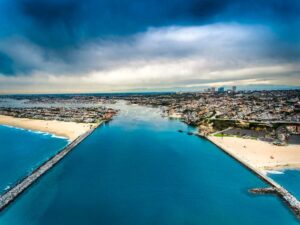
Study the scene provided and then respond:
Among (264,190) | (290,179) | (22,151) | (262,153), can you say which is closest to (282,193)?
(264,190)

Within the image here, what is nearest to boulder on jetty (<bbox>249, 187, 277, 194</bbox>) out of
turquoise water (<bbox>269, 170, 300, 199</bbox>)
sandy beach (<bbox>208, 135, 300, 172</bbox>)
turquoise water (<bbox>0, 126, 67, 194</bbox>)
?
turquoise water (<bbox>269, 170, 300, 199</bbox>)

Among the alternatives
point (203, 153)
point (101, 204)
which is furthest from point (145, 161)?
point (101, 204)

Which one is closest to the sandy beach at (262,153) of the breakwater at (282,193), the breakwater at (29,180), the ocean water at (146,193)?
the breakwater at (282,193)

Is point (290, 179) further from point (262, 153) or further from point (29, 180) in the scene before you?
point (29, 180)

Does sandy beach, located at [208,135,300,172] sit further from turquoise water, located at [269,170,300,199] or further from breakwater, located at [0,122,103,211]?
breakwater, located at [0,122,103,211]

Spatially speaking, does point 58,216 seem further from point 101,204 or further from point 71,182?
point 71,182

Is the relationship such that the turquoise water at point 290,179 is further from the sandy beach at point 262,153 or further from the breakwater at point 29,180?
the breakwater at point 29,180

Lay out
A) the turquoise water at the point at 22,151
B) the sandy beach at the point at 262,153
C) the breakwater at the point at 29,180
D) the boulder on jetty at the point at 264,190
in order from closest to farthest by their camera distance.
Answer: the breakwater at the point at 29,180
the boulder on jetty at the point at 264,190
the turquoise water at the point at 22,151
the sandy beach at the point at 262,153
